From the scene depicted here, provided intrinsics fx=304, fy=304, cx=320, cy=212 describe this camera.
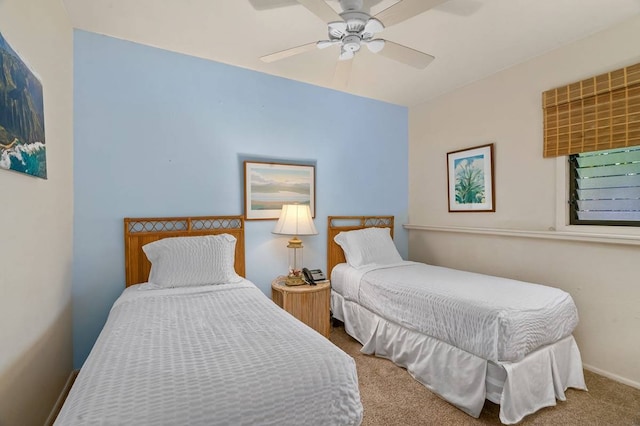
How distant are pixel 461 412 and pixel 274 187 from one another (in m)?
2.29

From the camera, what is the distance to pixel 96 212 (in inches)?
91.3

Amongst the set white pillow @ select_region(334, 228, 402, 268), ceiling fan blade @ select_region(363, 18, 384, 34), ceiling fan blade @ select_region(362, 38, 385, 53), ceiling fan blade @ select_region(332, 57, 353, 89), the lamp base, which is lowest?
the lamp base

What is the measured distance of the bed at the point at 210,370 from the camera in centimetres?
92

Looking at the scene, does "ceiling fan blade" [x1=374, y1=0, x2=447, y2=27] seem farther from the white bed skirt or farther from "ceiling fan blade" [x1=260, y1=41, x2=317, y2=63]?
the white bed skirt

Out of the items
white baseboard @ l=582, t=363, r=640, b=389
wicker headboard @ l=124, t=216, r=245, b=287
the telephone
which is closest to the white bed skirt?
white baseboard @ l=582, t=363, r=640, b=389

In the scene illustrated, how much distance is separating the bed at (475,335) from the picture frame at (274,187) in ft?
3.48

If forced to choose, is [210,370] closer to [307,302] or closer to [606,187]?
[307,302]

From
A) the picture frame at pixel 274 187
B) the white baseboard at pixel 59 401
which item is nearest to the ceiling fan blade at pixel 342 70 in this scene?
the picture frame at pixel 274 187

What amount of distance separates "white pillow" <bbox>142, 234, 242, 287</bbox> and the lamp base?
483mm

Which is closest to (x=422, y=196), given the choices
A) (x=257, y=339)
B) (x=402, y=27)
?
(x=402, y=27)

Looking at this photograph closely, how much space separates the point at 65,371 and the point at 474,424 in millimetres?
2682

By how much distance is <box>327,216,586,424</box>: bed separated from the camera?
1770 mm

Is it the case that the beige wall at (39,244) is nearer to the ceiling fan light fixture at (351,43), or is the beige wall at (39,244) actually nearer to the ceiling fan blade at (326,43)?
the ceiling fan blade at (326,43)

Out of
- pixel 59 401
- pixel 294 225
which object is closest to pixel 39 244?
pixel 59 401
